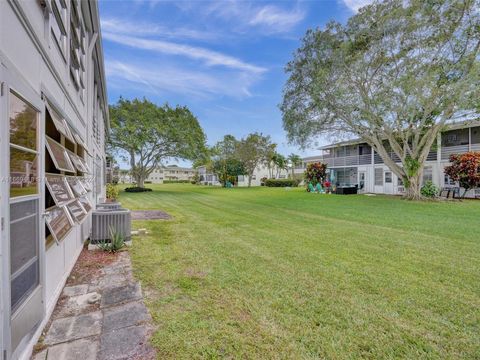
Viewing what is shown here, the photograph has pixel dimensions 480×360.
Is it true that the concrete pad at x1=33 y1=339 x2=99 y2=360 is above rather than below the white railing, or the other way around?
below

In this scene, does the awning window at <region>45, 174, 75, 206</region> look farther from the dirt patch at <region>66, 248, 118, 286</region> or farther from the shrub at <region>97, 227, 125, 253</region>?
the shrub at <region>97, 227, 125, 253</region>

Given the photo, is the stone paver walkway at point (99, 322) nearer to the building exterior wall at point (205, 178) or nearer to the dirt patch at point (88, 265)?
the dirt patch at point (88, 265)

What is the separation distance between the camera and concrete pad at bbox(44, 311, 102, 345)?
2.50m

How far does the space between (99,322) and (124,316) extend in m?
0.24

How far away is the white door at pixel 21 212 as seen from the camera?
72.5 inches

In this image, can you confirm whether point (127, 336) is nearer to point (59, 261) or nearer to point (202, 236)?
point (59, 261)

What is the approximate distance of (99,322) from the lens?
277cm

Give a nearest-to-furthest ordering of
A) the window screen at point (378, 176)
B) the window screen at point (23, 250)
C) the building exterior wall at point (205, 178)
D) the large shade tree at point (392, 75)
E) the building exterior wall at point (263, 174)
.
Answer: the window screen at point (23, 250), the large shade tree at point (392, 75), the window screen at point (378, 176), the building exterior wall at point (263, 174), the building exterior wall at point (205, 178)

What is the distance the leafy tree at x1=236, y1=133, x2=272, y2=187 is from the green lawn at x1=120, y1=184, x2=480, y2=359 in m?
33.9

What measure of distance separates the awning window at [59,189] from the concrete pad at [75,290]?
3.96ft

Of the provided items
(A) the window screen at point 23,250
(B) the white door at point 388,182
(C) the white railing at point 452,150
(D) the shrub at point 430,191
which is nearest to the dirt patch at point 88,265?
(A) the window screen at point 23,250

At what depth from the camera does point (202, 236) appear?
6969 mm

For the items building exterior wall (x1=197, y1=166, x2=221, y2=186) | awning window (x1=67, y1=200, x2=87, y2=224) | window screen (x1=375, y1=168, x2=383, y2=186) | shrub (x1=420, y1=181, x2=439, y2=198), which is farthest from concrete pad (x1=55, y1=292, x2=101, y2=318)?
building exterior wall (x1=197, y1=166, x2=221, y2=186)

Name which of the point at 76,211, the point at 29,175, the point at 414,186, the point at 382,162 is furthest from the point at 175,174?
the point at 29,175
